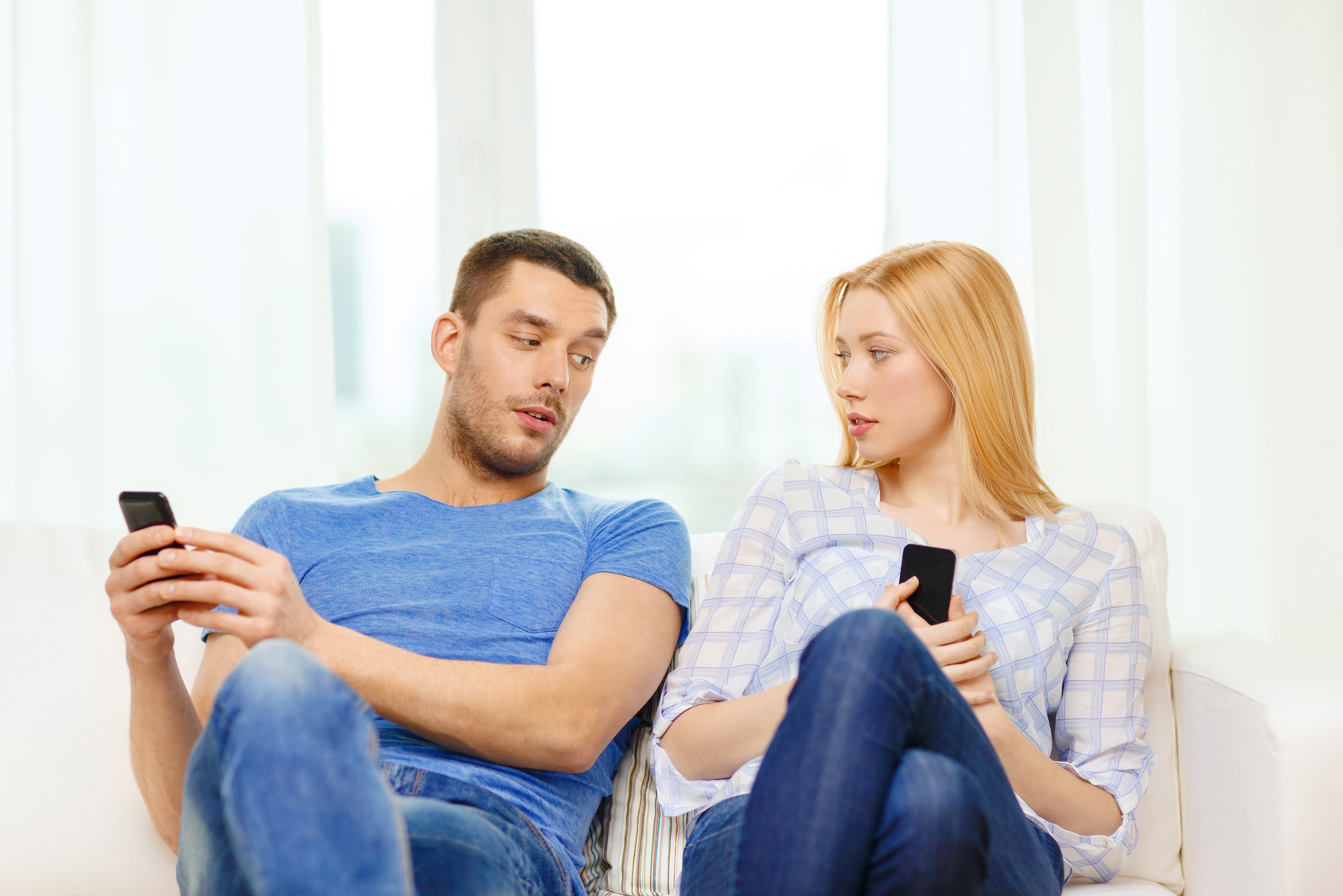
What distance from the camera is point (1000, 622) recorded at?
1303 millimetres

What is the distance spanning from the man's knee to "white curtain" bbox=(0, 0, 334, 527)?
1.27 metres

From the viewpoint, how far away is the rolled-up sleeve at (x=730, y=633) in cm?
132

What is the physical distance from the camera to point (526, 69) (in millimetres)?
2209

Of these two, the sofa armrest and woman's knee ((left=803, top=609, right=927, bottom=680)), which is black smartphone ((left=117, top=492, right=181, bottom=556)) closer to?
woman's knee ((left=803, top=609, right=927, bottom=680))

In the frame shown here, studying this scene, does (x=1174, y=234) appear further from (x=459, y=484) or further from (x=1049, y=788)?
(x=459, y=484)

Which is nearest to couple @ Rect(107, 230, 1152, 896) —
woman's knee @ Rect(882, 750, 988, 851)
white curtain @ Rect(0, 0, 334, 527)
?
woman's knee @ Rect(882, 750, 988, 851)

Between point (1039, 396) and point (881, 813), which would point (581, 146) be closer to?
point (1039, 396)

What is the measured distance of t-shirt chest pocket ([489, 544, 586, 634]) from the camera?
135 cm

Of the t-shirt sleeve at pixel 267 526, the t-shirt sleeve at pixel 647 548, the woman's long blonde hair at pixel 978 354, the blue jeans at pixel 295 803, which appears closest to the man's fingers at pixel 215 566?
the blue jeans at pixel 295 803

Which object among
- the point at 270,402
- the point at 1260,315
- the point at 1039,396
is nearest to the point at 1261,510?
the point at 1260,315

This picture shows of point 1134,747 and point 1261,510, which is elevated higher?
point 1261,510

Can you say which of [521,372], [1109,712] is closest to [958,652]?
[1109,712]

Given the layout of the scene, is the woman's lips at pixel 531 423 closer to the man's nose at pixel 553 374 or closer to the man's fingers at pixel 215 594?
the man's nose at pixel 553 374

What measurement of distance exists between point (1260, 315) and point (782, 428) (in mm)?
1160
